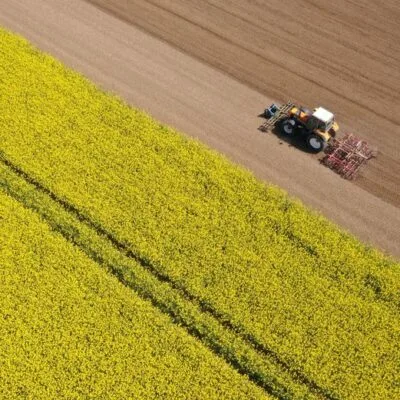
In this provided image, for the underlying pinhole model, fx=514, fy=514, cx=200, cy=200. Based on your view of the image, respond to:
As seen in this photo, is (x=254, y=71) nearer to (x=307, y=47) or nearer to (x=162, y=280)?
(x=307, y=47)

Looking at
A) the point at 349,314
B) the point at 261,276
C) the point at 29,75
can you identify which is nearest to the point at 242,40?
the point at 29,75

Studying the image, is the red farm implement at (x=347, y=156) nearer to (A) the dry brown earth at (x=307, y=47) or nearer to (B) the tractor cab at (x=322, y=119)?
(A) the dry brown earth at (x=307, y=47)

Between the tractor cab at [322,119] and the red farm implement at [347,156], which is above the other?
the tractor cab at [322,119]

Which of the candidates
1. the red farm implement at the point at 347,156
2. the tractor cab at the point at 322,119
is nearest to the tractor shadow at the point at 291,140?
the red farm implement at the point at 347,156

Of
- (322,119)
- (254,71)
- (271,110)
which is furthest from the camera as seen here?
(254,71)

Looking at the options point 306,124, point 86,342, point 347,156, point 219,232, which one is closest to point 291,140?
point 306,124

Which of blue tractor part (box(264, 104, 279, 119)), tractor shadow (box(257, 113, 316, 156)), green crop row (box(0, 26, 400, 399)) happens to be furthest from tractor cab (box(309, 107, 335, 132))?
green crop row (box(0, 26, 400, 399))

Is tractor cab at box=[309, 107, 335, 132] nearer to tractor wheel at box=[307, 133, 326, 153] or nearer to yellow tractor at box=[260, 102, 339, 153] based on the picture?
yellow tractor at box=[260, 102, 339, 153]

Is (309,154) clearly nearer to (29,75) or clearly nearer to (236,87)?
(236,87)
